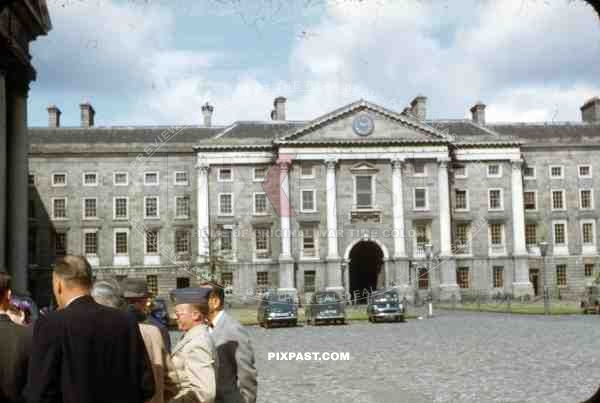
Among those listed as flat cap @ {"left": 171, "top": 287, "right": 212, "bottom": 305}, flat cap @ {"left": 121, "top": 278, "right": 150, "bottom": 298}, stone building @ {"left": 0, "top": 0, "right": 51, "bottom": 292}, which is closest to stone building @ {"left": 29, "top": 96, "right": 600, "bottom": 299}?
stone building @ {"left": 0, "top": 0, "right": 51, "bottom": 292}

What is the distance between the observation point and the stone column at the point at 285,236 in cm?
5356

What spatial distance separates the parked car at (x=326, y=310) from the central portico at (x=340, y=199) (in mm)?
19296

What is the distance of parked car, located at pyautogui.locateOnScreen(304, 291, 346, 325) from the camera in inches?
1296

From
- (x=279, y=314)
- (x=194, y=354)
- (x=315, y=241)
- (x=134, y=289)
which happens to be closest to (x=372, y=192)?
(x=315, y=241)

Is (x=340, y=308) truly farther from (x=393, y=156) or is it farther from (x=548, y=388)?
(x=393, y=156)

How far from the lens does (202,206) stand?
5491 cm

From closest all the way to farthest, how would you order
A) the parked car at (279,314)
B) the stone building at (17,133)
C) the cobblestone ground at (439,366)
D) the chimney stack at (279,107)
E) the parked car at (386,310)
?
the cobblestone ground at (439,366) < the stone building at (17,133) < the parked car at (279,314) < the parked car at (386,310) < the chimney stack at (279,107)

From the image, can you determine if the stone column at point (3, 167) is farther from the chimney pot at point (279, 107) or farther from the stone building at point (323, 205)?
the chimney pot at point (279, 107)

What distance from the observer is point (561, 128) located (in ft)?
196

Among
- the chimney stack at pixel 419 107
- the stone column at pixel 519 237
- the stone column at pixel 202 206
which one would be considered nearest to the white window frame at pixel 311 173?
the stone column at pixel 202 206

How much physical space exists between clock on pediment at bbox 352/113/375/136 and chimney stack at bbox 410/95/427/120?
17.6 feet

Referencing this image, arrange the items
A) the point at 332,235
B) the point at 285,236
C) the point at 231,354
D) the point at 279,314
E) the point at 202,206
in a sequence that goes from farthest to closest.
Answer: the point at 202,206 < the point at 332,235 < the point at 285,236 < the point at 279,314 < the point at 231,354

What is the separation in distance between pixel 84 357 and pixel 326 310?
29.5 meters

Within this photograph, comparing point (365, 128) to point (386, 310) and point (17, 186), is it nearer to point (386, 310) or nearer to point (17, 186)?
point (386, 310)
